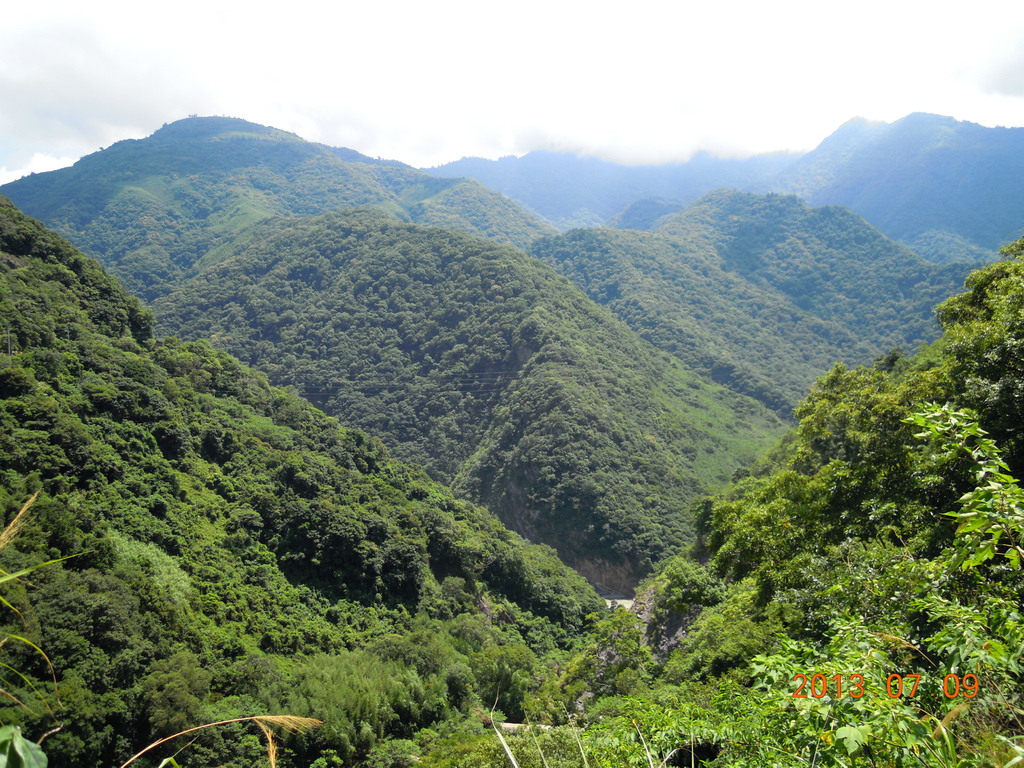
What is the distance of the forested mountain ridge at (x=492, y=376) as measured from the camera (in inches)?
2837

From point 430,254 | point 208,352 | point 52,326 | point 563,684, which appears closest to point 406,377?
point 430,254

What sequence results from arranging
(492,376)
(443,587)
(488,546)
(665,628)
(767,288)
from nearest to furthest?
(665,628), (443,587), (488,546), (492,376), (767,288)

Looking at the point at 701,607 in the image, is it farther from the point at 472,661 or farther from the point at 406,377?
the point at 406,377

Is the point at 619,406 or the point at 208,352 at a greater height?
the point at 208,352

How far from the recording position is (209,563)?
1198 inches

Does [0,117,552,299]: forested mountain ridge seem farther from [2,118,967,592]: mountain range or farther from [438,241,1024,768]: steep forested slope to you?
[438,241,1024,768]: steep forested slope

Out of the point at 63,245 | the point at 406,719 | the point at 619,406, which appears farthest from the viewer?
the point at 619,406

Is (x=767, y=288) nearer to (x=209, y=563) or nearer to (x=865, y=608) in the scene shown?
(x=209, y=563)

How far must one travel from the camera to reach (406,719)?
1025 inches

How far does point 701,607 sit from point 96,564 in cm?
2869

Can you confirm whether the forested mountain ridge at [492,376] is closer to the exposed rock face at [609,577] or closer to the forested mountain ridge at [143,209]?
the exposed rock face at [609,577]

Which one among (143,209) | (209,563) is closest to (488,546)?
(209,563)
